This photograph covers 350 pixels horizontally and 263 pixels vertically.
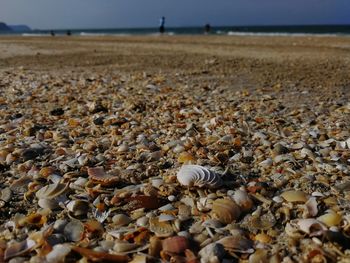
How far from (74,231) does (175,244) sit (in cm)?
60

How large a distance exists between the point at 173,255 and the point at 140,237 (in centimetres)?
26

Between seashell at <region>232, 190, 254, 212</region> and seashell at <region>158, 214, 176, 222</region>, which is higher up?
seashell at <region>232, 190, 254, 212</region>

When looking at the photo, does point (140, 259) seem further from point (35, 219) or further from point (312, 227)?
point (312, 227)

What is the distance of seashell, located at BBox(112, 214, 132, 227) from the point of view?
2.45m

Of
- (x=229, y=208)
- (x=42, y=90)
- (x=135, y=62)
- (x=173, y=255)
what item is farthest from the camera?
(x=135, y=62)

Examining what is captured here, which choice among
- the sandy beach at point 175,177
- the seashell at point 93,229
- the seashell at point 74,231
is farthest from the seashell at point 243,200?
the seashell at point 74,231

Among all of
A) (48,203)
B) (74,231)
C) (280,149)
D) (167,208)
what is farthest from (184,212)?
(280,149)

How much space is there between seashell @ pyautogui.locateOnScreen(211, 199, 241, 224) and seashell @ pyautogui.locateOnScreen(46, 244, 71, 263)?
872 mm

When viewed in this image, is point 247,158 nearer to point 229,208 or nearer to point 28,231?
point 229,208

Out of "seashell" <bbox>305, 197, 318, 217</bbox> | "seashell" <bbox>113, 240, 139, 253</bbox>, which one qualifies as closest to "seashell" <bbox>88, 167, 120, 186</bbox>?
"seashell" <bbox>113, 240, 139, 253</bbox>

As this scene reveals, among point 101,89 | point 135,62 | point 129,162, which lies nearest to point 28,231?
point 129,162

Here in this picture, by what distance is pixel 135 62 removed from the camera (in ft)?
37.0

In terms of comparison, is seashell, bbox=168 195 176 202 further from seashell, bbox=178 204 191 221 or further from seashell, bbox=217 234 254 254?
seashell, bbox=217 234 254 254

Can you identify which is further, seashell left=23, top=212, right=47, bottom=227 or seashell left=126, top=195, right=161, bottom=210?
seashell left=126, top=195, right=161, bottom=210
